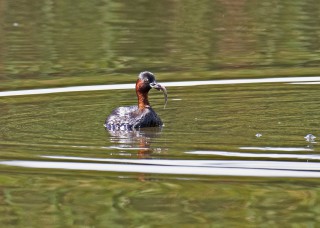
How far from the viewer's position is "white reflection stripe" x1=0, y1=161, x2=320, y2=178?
10.8 m

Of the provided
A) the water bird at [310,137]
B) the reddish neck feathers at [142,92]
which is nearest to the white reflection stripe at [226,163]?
the water bird at [310,137]

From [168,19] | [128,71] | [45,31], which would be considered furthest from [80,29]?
[128,71]

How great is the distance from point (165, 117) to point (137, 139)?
1.15 metres

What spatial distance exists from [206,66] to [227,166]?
6.92 m

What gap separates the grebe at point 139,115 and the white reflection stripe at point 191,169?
2567 mm

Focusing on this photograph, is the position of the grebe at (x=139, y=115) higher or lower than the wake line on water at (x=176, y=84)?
higher

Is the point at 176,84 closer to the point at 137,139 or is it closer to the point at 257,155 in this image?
the point at 137,139

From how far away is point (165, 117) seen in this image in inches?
563

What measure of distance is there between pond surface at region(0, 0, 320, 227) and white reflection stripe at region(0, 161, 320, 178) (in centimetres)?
2

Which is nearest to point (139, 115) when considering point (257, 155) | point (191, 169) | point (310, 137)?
point (310, 137)

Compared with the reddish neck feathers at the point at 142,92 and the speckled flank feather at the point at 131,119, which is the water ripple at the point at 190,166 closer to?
the speckled flank feather at the point at 131,119

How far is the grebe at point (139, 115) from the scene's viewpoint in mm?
13914

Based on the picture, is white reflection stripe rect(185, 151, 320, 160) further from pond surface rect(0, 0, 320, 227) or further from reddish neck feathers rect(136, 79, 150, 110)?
reddish neck feathers rect(136, 79, 150, 110)

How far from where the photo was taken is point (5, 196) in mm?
10242
